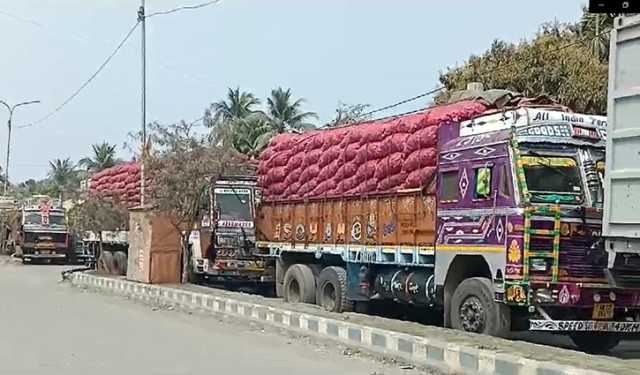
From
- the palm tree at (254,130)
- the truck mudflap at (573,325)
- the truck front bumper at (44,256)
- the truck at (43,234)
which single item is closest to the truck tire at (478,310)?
the truck mudflap at (573,325)

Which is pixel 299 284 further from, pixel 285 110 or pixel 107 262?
pixel 285 110

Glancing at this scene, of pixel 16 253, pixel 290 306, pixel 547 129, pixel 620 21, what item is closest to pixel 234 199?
pixel 290 306

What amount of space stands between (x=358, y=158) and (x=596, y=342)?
490 cm

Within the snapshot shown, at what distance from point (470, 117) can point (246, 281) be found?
34.7ft

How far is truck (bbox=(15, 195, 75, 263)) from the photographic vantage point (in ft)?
133

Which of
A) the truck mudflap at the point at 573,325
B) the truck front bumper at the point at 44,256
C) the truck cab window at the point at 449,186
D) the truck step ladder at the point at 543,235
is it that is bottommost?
the truck front bumper at the point at 44,256

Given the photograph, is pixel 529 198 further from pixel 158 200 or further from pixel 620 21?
pixel 158 200

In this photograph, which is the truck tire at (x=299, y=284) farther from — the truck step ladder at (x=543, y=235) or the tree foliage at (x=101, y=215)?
the tree foliage at (x=101, y=215)

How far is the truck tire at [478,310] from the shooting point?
11.3m

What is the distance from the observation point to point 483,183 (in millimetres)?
11828

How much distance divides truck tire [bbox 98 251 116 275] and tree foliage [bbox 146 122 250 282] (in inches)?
309

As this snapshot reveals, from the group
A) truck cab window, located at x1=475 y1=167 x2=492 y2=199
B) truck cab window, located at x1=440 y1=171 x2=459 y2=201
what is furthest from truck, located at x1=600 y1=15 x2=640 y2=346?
truck cab window, located at x1=440 y1=171 x2=459 y2=201

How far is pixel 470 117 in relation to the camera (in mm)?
12945

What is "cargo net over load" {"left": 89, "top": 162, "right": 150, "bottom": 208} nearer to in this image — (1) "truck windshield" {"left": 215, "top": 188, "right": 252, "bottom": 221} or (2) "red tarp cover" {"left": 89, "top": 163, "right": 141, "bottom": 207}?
(2) "red tarp cover" {"left": 89, "top": 163, "right": 141, "bottom": 207}
